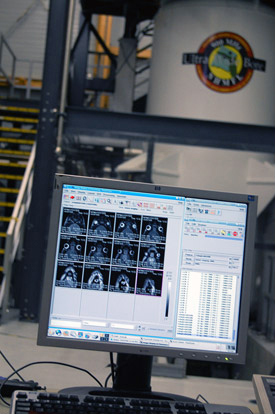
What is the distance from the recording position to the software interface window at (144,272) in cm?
157

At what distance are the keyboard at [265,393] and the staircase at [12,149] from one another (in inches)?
213

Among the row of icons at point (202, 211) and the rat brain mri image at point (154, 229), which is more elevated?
the row of icons at point (202, 211)

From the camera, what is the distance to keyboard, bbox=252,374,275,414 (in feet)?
4.91

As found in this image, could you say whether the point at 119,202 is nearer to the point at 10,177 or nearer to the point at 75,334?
the point at 75,334

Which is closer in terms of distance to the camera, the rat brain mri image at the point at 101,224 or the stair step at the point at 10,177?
the rat brain mri image at the point at 101,224

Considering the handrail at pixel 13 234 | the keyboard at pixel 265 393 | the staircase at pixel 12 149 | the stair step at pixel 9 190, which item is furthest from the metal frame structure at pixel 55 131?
the keyboard at pixel 265 393

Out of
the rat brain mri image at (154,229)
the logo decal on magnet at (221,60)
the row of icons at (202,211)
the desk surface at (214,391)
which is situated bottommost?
the desk surface at (214,391)

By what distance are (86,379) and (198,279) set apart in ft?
1.86

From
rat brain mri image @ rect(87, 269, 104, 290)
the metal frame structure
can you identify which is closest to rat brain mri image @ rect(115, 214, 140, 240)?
rat brain mri image @ rect(87, 269, 104, 290)

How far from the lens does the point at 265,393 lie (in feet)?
5.07

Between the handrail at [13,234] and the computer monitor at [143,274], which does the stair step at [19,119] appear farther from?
the computer monitor at [143,274]

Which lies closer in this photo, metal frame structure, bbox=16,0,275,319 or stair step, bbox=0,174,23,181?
metal frame structure, bbox=16,0,275,319

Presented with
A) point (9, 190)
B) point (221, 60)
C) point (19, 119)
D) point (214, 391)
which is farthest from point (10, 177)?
point (214, 391)

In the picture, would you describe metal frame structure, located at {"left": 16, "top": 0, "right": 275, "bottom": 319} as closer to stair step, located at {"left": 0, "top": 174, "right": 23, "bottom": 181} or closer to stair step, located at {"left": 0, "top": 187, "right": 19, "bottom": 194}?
stair step, located at {"left": 0, "top": 187, "right": 19, "bottom": 194}
